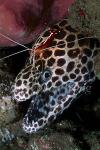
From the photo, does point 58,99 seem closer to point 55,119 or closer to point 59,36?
point 55,119

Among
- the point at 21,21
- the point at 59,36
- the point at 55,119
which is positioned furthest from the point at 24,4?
the point at 55,119

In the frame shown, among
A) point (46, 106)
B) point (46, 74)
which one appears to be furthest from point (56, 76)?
point (46, 106)

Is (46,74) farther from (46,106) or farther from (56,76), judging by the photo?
(46,106)

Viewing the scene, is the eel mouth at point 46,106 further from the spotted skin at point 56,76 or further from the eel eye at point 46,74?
the eel eye at point 46,74

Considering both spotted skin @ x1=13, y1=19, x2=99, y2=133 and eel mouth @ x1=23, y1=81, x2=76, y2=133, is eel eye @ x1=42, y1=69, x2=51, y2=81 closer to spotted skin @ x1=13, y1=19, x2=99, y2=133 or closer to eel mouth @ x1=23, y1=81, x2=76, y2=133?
spotted skin @ x1=13, y1=19, x2=99, y2=133

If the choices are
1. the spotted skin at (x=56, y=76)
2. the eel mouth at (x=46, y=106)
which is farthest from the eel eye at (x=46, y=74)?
the eel mouth at (x=46, y=106)

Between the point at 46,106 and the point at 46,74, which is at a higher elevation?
the point at 46,74

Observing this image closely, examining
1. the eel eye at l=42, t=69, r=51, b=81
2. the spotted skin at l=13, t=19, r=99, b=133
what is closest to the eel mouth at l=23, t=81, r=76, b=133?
the spotted skin at l=13, t=19, r=99, b=133
